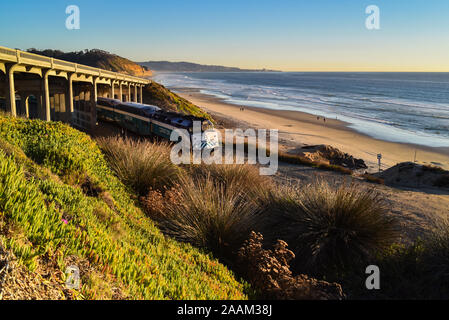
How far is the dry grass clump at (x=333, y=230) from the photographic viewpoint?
18.4 feet

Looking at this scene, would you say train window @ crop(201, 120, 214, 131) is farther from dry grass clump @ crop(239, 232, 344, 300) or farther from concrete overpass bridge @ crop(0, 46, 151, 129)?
dry grass clump @ crop(239, 232, 344, 300)

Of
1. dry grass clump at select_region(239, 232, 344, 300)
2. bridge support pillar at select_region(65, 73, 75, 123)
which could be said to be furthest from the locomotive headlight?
dry grass clump at select_region(239, 232, 344, 300)

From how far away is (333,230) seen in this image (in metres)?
5.93

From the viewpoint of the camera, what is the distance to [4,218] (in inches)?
118

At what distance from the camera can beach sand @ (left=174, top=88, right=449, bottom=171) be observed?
28453 mm

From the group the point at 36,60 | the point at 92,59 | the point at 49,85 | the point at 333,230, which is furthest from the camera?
the point at 92,59

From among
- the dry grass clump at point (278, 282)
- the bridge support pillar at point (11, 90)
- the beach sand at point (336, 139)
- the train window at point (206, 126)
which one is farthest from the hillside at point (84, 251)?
the beach sand at point (336, 139)

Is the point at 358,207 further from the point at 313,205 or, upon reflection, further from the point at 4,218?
the point at 4,218

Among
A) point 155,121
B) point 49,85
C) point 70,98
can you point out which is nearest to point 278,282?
point 155,121

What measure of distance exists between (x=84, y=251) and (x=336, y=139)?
36468 millimetres

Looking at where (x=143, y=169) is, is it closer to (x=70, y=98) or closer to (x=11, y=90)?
(x=11, y=90)

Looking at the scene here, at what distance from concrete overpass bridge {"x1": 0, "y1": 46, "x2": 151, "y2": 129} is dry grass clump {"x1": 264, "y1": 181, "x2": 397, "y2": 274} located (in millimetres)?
17137

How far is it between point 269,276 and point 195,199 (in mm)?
2451

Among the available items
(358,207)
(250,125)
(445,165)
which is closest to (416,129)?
(445,165)
